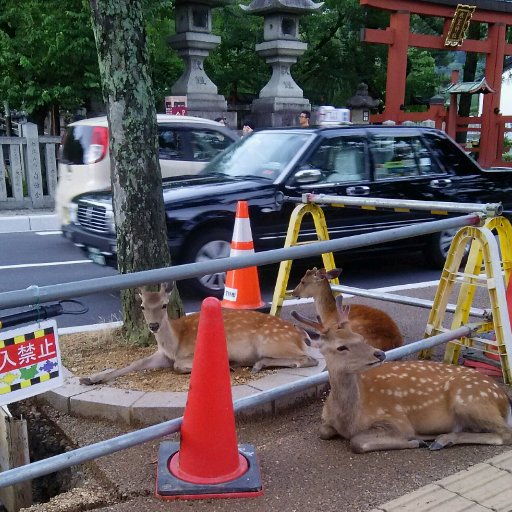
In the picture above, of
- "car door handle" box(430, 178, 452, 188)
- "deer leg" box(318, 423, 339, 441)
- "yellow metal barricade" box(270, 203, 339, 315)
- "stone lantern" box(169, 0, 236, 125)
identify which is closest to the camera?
"deer leg" box(318, 423, 339, 441)

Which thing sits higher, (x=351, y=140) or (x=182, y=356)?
(x=351, y=140)

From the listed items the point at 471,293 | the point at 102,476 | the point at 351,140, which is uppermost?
the point at 351,140

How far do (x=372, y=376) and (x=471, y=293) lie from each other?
4.22 feet

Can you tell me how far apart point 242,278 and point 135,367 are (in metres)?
1.54

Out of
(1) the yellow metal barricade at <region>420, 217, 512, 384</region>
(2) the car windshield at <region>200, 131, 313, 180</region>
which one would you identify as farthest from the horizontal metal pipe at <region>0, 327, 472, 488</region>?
(2) the car windshield at <region>200, 131, 313, 180</region>

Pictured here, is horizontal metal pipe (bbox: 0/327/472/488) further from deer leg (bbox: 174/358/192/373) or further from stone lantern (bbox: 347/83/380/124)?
stone lantern (bbox: 347/83/380/124)

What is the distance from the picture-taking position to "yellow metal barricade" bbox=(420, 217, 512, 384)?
430cm

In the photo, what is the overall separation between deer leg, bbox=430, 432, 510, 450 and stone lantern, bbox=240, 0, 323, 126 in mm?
18491

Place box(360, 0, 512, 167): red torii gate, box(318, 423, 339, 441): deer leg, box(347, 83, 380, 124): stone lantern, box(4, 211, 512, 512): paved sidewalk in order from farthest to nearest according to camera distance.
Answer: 1. box(347, 83, 380, 124): stone lantern
2. box(360, 0, 512, 167): red torii gate
3. box(318, 423, 339, 441): deer leg
4. box(4, 211, 512, 512): paved sidewalk

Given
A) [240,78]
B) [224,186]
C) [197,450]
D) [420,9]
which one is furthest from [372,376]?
[240,78]

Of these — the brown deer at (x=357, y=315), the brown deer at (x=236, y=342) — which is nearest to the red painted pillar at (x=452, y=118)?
the brown deer at (x=357, y=315)

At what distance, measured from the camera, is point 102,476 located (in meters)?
3.56

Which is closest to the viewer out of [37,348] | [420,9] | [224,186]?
[37,348]

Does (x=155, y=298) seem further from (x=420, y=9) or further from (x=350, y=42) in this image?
(x=350, y=42)
